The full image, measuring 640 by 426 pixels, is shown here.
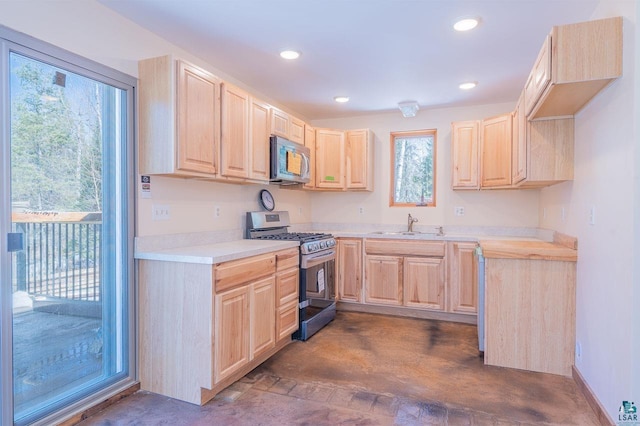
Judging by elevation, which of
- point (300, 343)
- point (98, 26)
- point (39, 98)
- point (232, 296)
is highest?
point (98, 26)

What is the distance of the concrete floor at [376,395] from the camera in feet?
7.11

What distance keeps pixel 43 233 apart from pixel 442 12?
108 inches

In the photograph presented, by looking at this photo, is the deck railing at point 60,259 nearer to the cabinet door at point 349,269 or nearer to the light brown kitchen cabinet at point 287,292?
the light brown kitchen cabinet at point 287,292

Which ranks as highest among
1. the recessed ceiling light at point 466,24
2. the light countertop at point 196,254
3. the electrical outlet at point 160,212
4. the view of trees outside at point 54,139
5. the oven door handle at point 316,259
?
the recessed ceiling light at point 466,24

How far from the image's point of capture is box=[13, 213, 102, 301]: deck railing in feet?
6.43

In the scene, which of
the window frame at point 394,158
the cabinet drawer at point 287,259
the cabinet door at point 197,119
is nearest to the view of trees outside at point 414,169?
the window frame at point 394,158

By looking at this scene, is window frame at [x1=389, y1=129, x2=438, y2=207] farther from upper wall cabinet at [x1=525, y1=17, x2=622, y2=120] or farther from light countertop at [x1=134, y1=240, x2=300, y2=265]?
light countertop at [x1=134, y1=240, x2=300, y2=265]

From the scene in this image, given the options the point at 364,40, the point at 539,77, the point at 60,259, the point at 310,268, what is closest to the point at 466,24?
the point at 539,77

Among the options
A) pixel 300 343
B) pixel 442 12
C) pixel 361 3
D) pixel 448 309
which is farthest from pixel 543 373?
pixel 361 3

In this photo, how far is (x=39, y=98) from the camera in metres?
2.03

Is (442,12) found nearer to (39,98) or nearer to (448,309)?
(39,98)

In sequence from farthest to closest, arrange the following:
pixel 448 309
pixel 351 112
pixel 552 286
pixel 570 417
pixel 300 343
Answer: pixel 351 112
pixel 448 309
pixel 300 343
pixel 552 286
pixel 570 417

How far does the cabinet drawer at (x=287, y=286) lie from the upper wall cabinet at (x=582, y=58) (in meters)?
2.30

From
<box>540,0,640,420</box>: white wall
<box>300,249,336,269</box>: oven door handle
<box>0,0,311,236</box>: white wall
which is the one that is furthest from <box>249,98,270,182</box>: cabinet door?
<box>540,0,640,420</box>: white wall
